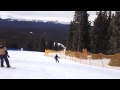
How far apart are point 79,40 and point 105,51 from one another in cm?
641

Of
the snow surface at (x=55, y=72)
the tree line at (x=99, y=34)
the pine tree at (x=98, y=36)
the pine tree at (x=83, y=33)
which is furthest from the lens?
the pine tree at (x=83, y=33)

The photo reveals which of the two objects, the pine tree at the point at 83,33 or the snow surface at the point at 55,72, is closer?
the snow surface at the point at 55,72

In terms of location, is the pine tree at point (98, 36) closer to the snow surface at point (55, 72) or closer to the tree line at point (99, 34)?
the tree line at point (99, 34)

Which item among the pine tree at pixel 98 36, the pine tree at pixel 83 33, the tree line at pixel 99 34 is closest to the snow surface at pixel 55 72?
the tree line at pixel 99 34

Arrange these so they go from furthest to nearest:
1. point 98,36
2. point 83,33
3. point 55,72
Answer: point 83,33 → point 98,36 → point 55,72

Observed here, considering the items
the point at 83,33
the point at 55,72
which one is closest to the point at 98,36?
the point at 83,33

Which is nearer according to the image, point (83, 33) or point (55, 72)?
point (55, 72)

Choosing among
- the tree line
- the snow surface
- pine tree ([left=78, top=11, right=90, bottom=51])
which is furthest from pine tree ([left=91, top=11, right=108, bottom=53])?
the snow surface

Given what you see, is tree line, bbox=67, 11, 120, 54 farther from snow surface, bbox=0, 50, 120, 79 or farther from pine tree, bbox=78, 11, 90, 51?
snow surface, bbox=0, 50, 120, 79

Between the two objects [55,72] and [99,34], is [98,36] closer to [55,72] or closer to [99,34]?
[99,34]

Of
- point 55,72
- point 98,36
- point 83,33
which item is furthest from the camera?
point 83,33
